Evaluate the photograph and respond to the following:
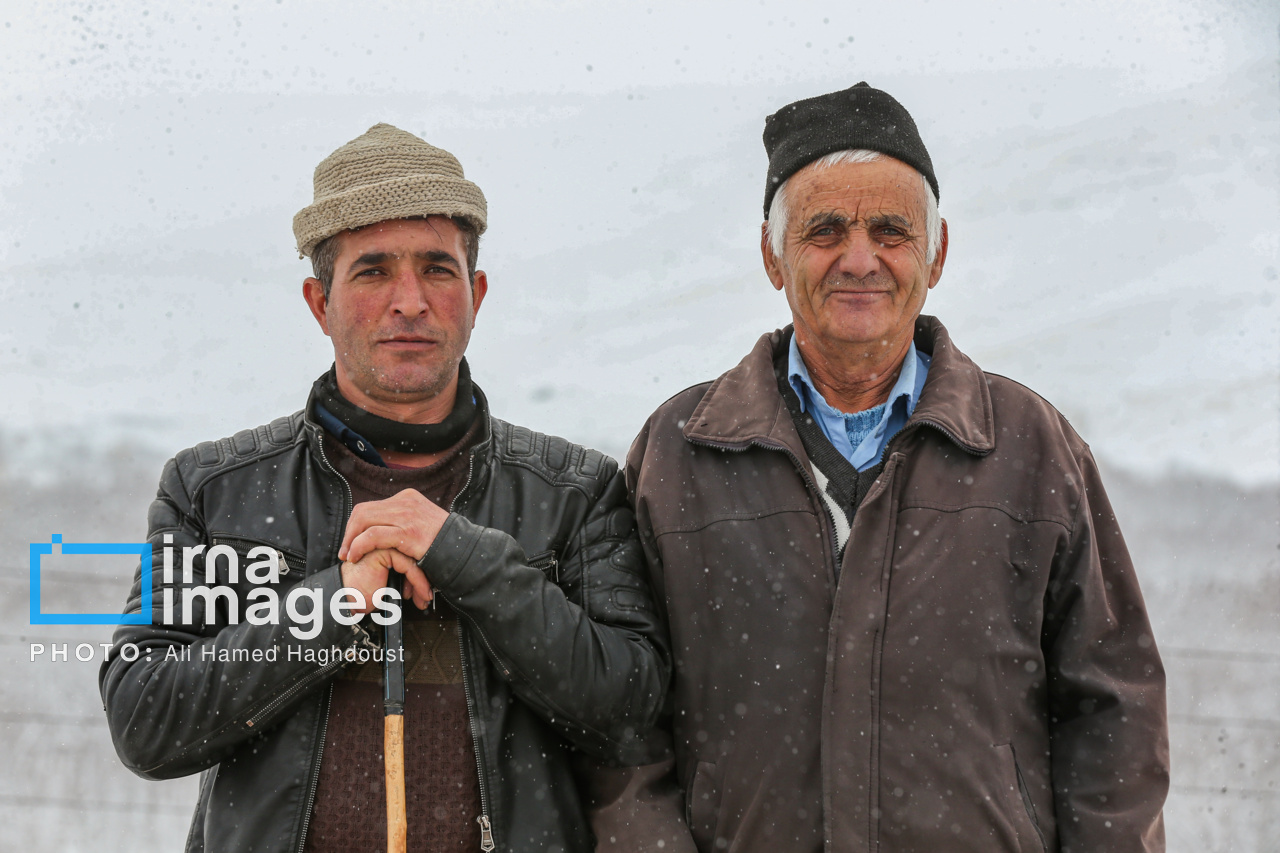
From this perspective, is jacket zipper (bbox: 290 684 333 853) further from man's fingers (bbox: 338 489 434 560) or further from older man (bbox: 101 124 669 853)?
man's fingers (bbox: 338 489 434 560)

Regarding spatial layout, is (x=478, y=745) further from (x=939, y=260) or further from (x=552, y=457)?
(x=939, y=260)

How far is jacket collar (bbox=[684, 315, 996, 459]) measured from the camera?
227cm

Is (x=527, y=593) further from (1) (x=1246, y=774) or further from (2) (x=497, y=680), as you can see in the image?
(1) (x=1246, y=774)

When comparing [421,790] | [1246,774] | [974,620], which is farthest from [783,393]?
[1246,774]

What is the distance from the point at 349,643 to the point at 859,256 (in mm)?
1376

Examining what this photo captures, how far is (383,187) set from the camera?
7.50ft

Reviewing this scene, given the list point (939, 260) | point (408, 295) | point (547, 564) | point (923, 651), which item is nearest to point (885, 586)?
point (923, 651)

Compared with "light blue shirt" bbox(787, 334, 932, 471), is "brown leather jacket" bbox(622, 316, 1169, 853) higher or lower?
lower

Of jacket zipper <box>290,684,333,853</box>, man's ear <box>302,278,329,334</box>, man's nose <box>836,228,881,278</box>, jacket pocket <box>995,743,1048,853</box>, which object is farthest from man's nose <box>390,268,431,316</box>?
jacket pocket <box>995,743,1048,853</box>

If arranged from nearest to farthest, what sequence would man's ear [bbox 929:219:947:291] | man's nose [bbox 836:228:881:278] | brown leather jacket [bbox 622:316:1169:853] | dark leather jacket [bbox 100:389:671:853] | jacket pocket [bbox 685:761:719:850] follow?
1. dark leather jacket [bbox 100:389:671:853]
2. brown leather jacket [bbox 622:316:1169:853]
3. jacket pocket [bbox 685:761:719:850]
4. man's nose [bbox 836:228:881:278]
5. man's ear [bbox 929:219:947:291]

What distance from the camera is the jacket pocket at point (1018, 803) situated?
82.0 inches

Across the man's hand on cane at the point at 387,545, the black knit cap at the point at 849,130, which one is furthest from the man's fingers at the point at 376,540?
the black knit cap at the point at 849,130

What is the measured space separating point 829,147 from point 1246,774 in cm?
755

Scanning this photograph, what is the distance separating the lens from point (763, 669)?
2225 millimetres
